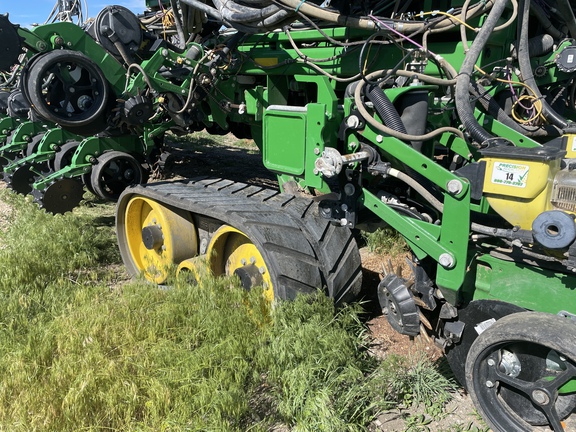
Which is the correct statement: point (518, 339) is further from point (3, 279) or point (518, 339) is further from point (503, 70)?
point (3, 279)

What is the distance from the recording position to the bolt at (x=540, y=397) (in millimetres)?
2203

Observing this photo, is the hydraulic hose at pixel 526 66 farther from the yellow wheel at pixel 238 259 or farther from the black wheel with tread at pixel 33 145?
the black wheel with tread at pixel 33 145

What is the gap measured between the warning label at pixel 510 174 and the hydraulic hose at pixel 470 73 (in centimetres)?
45

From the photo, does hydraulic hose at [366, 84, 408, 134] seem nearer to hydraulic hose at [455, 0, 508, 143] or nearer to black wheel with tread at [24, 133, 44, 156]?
hydraulic hose at [455, 0, 508, 143]

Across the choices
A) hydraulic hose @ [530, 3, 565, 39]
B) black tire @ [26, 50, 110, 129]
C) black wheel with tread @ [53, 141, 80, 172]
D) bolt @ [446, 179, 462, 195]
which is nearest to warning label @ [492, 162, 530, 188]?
bolt @ [446, 179, 462, 195]

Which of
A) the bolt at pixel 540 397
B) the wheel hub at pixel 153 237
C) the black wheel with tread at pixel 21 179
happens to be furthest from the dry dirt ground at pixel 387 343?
the black wheel with tread at pixel 21 179

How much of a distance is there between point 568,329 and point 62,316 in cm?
264

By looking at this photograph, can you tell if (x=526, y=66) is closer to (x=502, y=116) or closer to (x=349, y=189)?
(x=502, y=116)

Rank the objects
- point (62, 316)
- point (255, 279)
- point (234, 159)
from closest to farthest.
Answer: point (62, 316)
point (255, 279)
point (234, 159)

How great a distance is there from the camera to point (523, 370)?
90.9 inches

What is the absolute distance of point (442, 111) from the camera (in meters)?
3.46

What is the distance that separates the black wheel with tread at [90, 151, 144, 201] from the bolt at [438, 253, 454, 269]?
3.53 meters

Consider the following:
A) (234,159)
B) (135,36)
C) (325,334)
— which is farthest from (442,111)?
(234,159)

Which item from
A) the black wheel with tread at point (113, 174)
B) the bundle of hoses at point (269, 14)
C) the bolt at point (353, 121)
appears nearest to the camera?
the bolt at point (353, 121)
